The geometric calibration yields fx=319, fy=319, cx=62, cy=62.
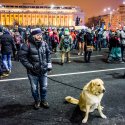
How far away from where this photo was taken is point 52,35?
22.9 m

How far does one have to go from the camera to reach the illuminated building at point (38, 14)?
136 metres

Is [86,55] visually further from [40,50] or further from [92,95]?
[92,95]

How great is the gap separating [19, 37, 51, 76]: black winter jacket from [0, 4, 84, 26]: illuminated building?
5085 inches

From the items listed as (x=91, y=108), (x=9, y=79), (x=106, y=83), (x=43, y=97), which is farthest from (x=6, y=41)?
(x=91, y=108)

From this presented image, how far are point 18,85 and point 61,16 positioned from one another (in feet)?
431

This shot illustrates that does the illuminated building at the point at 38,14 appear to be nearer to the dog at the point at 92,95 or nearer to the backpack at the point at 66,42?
the backpack at the point at 66,42

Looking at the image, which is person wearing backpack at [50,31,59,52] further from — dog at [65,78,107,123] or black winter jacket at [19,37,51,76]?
dog at [65,78,107,123]

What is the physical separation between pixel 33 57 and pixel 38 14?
134 m

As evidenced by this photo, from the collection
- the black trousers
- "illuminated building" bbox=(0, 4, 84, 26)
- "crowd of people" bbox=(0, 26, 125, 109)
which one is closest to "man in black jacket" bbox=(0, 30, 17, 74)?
"crowd of people" bbox=(0, 26, 125, 109)

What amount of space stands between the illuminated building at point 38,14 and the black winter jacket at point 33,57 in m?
129

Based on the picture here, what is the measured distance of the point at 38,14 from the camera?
457 ft

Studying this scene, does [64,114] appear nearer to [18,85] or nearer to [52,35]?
[18,85]

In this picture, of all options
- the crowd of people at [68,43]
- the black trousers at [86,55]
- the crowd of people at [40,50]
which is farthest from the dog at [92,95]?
the black trousers at [86,55]

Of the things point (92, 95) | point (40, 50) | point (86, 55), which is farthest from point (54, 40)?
point (92, 95)
